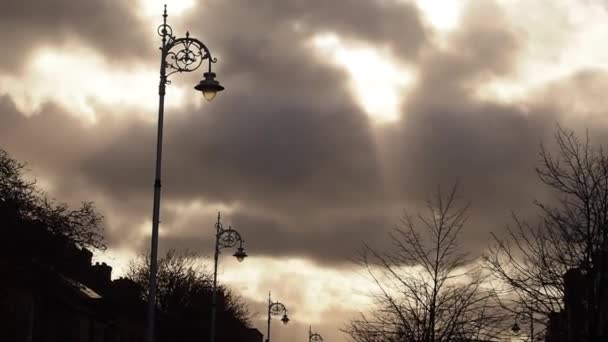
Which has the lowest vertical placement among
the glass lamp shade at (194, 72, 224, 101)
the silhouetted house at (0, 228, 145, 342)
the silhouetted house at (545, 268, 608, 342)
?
the silhouetted house at (545, 268, 608, 342)

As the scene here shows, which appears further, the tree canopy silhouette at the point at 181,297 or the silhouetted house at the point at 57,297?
the tree canopy silhouette at the point at 181,297

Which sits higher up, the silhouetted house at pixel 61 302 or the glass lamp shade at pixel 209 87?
the glass lamp shade at pixel 209 87

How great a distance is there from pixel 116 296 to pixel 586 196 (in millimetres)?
40036

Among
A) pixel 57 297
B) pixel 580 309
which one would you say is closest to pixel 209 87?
pixel 580 309

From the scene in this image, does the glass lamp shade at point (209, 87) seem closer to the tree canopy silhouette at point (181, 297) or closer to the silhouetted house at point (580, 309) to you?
the silhouetted house at point (580, 309)

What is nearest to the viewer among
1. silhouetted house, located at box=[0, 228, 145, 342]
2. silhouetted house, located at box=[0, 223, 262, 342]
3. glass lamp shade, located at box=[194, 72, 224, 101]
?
glass lamp shade, located at box=[194, 72, 224, 101]

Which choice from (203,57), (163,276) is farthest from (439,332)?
(163,276)

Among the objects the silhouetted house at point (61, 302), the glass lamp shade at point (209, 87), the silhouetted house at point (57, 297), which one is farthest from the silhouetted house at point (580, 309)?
the silhouetted house at point (61, 302)

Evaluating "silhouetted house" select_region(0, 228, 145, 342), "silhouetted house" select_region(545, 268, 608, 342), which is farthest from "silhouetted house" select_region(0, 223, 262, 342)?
"silhouetted house" select_region(545, 268, 608, 342)

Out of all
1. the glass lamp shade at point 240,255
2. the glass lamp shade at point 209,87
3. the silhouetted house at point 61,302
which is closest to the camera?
the glass lamp shade at point 209,87

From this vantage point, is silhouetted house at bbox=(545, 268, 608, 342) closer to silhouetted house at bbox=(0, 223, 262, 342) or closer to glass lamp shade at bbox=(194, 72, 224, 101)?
glass lamp shade at bbox=(194, 72, 224, 101)

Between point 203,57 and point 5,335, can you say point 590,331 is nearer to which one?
point 203,57

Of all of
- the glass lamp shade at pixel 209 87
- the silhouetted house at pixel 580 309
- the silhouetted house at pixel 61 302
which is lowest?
the silhouetted house at pixel 580 309

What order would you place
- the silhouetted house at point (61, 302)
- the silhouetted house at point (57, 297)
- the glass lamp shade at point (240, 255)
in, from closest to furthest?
the silhouetted house at point (57, 297)
the silhouetted house at point (61, 302)
the glass lamp shade at point (240, 255)
